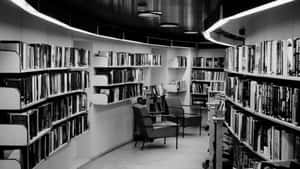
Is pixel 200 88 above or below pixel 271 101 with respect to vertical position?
below

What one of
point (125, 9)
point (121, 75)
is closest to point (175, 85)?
point (121, 75)

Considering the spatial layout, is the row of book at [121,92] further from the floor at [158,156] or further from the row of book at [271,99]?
the row of book at [271,99]

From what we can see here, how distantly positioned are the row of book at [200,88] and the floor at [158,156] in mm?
2281

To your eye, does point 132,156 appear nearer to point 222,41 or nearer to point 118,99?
point 118,99

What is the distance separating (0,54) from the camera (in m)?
3.71

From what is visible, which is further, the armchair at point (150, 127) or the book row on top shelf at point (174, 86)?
the book row on top shelf at point (174, 86)

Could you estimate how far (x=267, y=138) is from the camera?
10.2 ft

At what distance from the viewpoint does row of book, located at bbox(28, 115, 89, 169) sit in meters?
4.17

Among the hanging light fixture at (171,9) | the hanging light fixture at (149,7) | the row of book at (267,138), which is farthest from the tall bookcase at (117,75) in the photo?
→ the row of book at (267,138)

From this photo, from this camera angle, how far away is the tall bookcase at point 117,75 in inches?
289

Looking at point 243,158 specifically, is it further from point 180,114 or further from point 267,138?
point 180,114

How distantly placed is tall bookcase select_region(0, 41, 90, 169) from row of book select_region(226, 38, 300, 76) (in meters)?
2.32

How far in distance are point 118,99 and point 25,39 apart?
3.65 meters

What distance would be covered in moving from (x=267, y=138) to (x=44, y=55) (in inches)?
113
